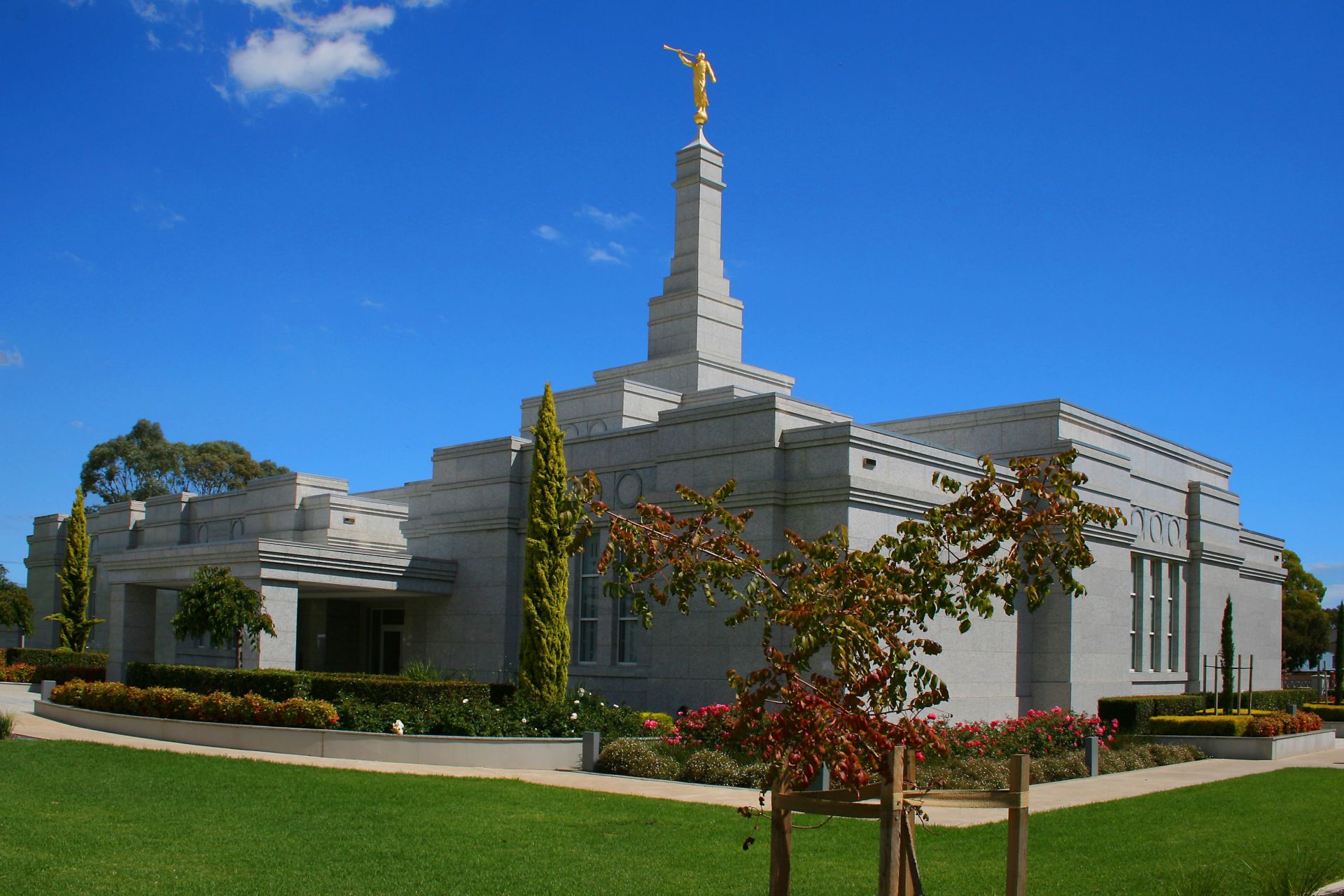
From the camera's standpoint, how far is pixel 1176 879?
9.96 m

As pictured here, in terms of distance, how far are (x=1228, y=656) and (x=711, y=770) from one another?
16400 mm

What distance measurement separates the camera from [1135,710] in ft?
78.1

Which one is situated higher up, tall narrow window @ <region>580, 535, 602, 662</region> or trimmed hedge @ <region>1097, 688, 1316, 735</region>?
tall narrow window @ <region>580, 535, 602, 662</region>

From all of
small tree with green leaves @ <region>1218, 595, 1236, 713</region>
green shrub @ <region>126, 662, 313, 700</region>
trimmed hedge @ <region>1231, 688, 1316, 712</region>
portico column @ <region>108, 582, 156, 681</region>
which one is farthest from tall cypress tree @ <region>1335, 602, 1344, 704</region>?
portico column @ <region>108, 582, 156, 681</region>

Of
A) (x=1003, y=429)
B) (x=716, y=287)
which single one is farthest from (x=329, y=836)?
Result: (x=716, y=287)

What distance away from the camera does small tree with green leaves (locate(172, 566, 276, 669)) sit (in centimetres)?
2378

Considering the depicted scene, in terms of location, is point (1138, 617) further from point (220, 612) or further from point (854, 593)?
point (854, 593)

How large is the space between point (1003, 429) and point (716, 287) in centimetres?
951

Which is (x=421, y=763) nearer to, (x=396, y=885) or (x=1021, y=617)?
(x=396, y=885)

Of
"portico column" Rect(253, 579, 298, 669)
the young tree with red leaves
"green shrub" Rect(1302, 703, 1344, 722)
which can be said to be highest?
the young tree with red leaves

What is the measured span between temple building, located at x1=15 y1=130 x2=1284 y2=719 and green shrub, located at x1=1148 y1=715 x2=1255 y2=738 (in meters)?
1.57

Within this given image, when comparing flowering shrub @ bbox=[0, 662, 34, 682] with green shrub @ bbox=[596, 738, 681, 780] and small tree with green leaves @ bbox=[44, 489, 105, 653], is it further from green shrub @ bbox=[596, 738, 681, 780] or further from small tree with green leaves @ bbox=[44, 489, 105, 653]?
green shrub @ bbox=[596, 738, 681, 780]

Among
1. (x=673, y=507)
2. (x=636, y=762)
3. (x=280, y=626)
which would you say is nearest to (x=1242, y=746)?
(x=673, y=507)

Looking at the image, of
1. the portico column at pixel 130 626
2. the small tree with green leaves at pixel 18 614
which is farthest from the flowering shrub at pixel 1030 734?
the small tree with green leaves at pixel 18 614
